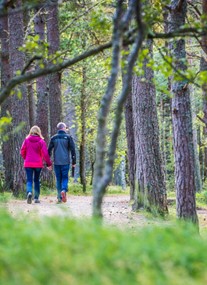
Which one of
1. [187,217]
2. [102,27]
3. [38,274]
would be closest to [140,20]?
[102,27]

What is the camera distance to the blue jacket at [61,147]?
14156mm

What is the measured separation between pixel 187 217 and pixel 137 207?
3663 millimetres

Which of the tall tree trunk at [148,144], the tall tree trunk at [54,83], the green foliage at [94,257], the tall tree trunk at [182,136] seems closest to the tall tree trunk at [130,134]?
the tall tree trunk at [148,144]

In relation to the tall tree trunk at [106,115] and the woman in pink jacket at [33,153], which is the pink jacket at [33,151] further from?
the tall tree trunk at [106,115]

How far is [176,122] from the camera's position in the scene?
9.92 metres

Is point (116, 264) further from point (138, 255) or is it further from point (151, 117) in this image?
point (151, 117)

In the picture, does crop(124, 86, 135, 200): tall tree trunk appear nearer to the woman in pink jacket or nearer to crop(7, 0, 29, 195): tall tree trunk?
crop(7, 0, 29, 195): tall tree trunk

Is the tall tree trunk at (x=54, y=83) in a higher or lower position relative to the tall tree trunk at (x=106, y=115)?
higher

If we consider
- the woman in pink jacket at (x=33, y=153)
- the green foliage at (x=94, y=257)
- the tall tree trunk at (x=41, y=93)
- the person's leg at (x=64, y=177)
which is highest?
the tall tree trunk at (x=41, y=93)

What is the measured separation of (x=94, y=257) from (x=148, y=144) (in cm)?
1040

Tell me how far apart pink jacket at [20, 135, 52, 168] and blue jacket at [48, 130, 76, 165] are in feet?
1.07

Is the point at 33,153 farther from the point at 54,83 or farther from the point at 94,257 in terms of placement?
the point at 94,257

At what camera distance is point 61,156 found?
1416cm

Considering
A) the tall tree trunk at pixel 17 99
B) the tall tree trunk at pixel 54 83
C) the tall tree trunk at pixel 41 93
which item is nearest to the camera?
the tall tree trunk at pixel 17 99
